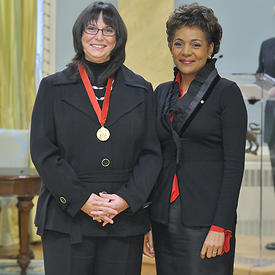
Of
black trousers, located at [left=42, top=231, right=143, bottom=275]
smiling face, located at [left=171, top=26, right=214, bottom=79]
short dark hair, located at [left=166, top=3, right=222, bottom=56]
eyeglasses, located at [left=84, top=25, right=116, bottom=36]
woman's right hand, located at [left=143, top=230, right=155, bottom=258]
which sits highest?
short dark hair, located at [left=166, top=3, right=222, bottom=56]

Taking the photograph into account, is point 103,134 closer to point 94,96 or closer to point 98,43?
point 94,96

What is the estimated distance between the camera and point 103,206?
1.96m

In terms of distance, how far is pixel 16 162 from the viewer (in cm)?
476

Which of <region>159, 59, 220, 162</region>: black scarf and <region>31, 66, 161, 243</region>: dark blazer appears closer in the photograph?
<region>31, 66, 161, 243</region>: dark blazer

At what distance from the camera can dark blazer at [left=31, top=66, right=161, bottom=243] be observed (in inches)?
77.8

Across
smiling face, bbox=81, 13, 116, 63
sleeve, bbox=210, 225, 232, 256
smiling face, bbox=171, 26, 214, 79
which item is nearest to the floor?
→ sleeve, bbox=210, 225, 232, 256

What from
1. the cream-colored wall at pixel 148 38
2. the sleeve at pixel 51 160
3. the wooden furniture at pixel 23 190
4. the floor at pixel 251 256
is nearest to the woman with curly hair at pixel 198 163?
the sleeve at pixel 51 160

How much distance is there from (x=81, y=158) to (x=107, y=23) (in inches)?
19.6

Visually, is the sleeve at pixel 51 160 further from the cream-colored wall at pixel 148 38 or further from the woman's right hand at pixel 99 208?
the cream-colored wall at pixel 148 38

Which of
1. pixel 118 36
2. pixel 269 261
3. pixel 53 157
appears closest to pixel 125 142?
pixel 53 157

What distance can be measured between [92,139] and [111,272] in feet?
1.57

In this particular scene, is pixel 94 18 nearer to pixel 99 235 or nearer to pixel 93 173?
pixel 93 173

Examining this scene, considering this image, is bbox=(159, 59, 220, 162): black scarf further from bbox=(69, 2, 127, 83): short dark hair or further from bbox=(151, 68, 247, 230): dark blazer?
bbox=(69, 2, 127, 83): short dark hair

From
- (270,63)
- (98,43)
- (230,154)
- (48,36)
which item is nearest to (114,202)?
(230,154)
